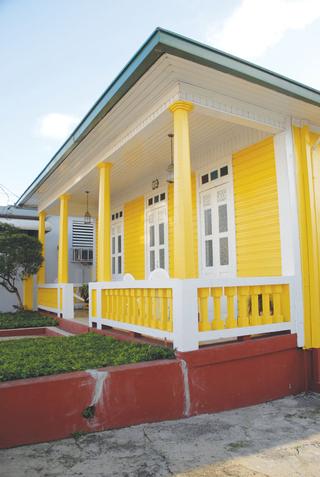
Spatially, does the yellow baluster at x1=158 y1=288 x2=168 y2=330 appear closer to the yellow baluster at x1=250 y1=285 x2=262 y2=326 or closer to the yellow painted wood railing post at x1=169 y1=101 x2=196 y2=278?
the yellow painted wood railing post at x1=169 y1=101 x2=196 y2=278

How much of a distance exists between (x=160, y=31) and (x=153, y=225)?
4.86 meters

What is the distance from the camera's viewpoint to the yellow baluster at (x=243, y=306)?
4.08 meters

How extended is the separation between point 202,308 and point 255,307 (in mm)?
773

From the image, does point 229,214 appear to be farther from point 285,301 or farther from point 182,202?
point 182,202

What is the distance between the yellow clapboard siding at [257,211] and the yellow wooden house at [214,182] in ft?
0.05

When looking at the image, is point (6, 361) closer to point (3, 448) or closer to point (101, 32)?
point (3, 448)

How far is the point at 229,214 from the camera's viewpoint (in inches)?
224

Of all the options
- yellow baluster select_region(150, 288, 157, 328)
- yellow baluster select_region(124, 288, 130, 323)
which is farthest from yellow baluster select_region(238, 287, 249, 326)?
yellow baluster select_region(124, 288, 130, 323)

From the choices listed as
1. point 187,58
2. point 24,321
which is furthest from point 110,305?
point 187,58

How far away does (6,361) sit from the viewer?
144 inches

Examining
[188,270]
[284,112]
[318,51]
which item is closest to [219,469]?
[188,270]

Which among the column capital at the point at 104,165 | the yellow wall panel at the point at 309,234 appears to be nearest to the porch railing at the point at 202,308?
the yellow wall panel at the point at 309,234

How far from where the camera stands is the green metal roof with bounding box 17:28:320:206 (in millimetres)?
3352

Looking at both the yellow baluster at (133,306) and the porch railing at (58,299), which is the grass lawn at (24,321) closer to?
the porch railing at (58,299)
